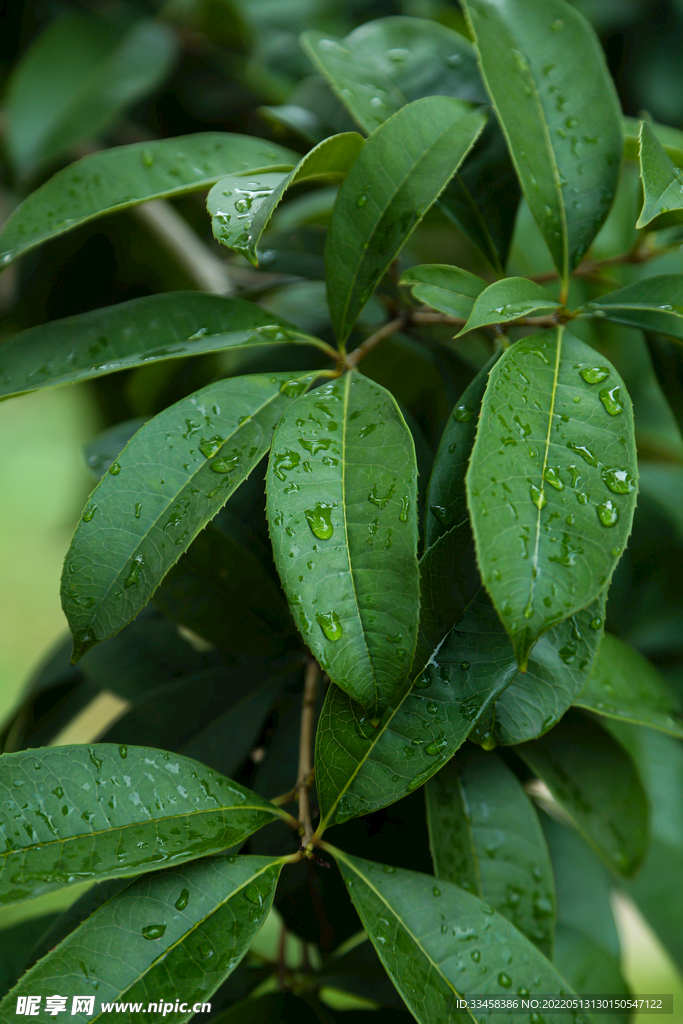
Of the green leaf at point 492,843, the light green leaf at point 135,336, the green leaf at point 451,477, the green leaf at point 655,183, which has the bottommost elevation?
the green leaf at point 492,843

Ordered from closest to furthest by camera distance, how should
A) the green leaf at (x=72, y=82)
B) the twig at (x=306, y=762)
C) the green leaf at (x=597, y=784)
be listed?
the twig at (x=306, y=762) → the green leaf at (x=597, y=784) → the green leaf at (x=72, y=82)

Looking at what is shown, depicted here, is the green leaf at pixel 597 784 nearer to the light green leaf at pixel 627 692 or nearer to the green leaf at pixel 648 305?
the light green leaf at pixel 627 692

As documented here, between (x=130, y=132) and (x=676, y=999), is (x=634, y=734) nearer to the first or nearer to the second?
(x=676, y=999)

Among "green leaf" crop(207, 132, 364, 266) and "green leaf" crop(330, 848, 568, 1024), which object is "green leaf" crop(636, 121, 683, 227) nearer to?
"green leaf" crop(207, 132, 364, 266)

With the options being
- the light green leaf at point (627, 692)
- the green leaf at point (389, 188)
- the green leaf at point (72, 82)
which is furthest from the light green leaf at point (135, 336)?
the green leaf at point (72, 82)

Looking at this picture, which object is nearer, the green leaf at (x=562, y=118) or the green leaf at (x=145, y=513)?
the green leaf at (x=145, y=513)

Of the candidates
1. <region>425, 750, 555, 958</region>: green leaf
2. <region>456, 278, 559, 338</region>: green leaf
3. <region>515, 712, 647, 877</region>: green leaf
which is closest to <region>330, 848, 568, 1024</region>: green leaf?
<region>425, 750, 555, 958</region>: green leaf
